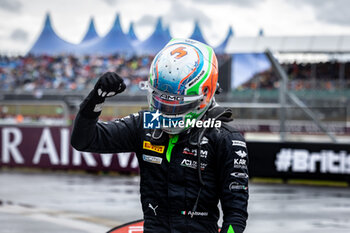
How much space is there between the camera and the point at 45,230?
7164 mm

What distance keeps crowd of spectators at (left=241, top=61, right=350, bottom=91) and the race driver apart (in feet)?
64.3

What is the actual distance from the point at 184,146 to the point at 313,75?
22.7 metres

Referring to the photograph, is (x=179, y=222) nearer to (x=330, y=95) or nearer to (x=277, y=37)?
(x=330, y=95)

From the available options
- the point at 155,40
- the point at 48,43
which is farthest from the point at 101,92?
the point at 48,43

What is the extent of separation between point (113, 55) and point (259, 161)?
35716 mm

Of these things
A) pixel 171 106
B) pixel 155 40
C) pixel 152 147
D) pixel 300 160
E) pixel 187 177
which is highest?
pixel 171 106

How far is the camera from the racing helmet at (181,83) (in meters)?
2.59

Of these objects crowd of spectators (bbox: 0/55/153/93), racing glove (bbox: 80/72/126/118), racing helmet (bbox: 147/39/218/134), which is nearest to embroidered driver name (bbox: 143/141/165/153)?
racing helmet (bbox: 147/39/218/134)

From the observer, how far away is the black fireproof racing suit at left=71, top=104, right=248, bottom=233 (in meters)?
2.66

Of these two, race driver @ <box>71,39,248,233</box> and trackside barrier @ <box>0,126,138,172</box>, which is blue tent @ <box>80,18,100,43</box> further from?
race driver @ <box>71,39,248,233</box>

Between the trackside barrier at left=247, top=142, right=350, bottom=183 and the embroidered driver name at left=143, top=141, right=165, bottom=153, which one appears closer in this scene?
→ the embroidered driver name at left=143, top=141, right=165, bottom=153

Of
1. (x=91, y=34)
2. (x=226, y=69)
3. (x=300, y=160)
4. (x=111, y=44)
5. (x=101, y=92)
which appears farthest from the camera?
(x=91, y=34)

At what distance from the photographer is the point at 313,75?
24.7 m

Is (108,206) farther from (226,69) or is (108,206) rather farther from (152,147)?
(226,69)
